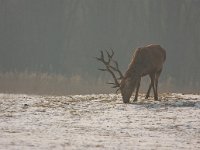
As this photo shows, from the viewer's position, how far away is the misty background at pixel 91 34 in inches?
3265

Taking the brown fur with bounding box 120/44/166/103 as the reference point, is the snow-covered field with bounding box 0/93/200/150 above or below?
below

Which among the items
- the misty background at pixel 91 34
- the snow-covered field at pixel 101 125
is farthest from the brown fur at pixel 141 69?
the misty background at pixel 91 34

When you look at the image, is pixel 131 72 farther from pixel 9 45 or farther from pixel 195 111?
pixel 9 45

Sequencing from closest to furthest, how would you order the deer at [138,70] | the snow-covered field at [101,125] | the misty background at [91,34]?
the snow-covered field at [101,125] → the deer at [138,70] → the misty background at [91,34]

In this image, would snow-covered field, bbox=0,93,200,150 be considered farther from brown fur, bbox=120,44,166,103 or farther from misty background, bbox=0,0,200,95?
misty background, bbox=0,0,200,95

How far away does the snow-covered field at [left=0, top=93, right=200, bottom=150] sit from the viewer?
14.1 meters

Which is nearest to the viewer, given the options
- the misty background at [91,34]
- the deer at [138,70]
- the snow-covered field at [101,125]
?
the snow-covered field at [101,125]

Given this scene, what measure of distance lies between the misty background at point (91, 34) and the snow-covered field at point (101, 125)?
54.7 meters

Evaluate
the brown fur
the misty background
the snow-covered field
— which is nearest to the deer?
the brown fur

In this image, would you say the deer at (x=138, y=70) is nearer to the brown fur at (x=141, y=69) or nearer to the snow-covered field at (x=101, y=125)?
the brown fur at (x=141, y=69)

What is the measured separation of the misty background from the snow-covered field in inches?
2152

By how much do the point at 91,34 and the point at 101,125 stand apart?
73.8 meters

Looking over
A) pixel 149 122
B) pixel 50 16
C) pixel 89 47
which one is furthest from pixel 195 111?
pixel 50 16

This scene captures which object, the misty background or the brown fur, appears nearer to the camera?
the brown fur
